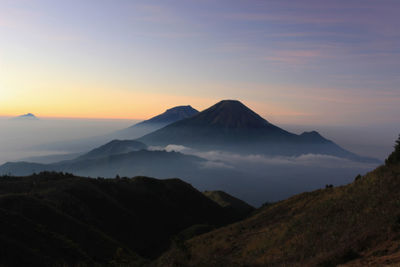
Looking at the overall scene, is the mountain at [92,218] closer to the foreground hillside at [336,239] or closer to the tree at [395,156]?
the foreground hillside at [336,239]

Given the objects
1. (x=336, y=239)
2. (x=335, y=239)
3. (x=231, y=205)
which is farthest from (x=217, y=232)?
(x=231, y=205)

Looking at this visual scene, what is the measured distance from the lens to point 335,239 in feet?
63.9

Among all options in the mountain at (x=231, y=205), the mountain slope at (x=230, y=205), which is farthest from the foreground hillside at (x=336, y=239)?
the mountain slope at (x=230, y=205)

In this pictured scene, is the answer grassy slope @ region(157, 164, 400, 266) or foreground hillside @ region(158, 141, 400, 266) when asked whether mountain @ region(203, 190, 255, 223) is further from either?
grassy slope @ region(157, 164, 400, 266)

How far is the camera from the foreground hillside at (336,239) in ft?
50.3

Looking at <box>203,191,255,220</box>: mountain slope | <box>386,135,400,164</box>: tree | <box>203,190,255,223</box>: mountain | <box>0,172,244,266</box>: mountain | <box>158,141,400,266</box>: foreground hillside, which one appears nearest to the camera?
<box>158,141,400,266</box>: foreground hillside

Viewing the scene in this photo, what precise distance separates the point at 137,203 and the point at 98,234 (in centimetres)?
4321

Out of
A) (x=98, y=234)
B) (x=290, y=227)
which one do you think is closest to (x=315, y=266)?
(x=290, y=227)

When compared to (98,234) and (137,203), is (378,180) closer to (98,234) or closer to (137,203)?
(98,234)

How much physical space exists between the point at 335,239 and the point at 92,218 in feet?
185

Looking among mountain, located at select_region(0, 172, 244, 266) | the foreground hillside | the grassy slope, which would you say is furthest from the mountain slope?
the grassy slope

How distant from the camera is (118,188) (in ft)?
288

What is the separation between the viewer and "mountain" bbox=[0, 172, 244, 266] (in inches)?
1043

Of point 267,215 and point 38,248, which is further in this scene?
point 267,215
